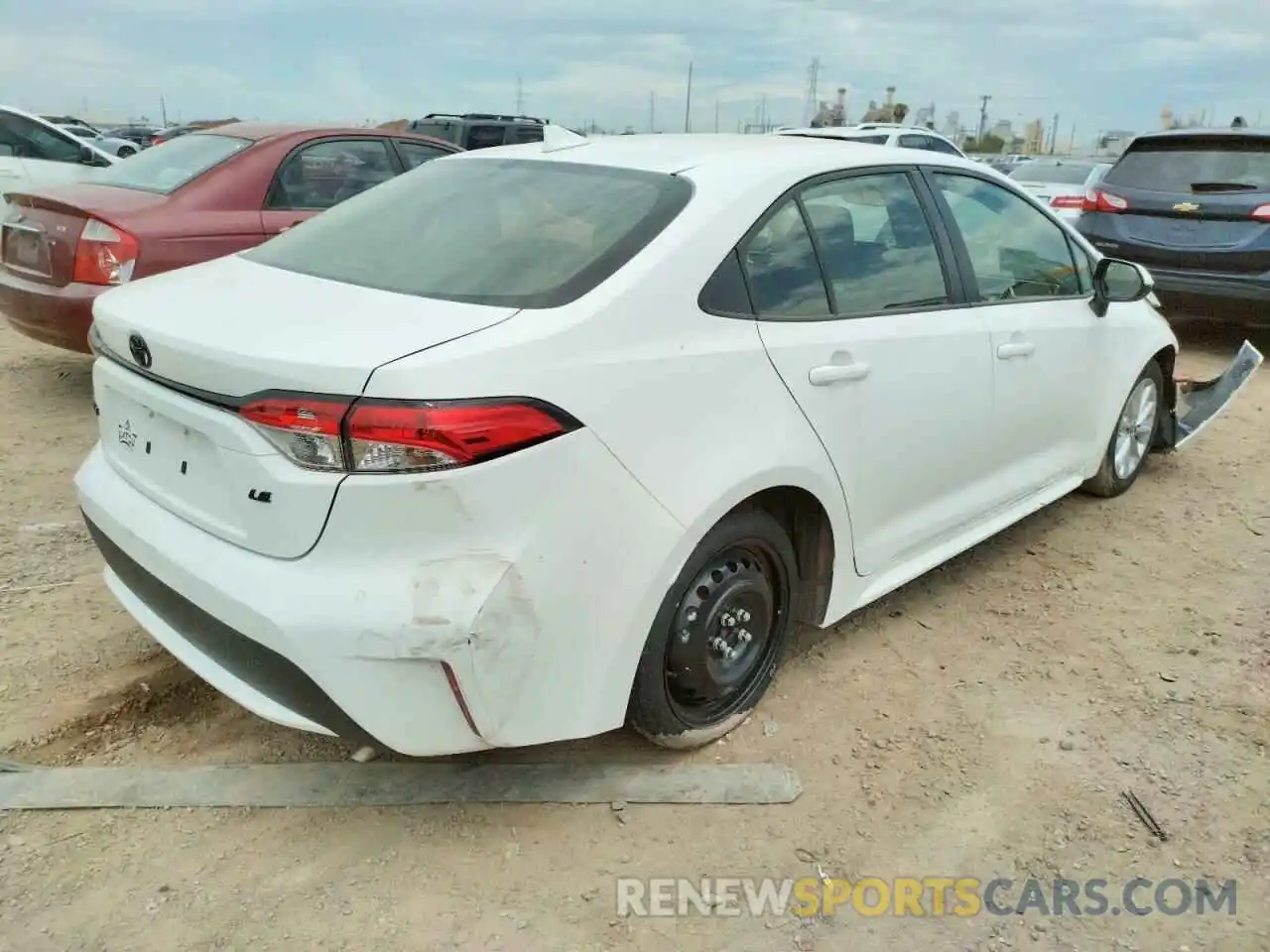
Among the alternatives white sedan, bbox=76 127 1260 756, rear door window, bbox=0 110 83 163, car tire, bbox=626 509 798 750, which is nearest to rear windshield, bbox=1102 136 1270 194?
white sedan, bbox=76 127 1260 756

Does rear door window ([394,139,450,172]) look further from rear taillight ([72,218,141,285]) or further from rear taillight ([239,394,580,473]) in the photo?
rear taillight ([239,394,580,473])

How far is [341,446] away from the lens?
6.41 feet

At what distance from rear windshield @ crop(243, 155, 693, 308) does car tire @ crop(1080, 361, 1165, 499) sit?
2782 millimetres

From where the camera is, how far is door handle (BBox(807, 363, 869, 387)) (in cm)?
263

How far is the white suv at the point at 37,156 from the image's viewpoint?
8.35 meters

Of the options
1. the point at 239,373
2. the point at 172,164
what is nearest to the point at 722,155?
the point at 239,373

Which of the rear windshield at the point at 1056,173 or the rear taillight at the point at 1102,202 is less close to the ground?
the rear taillight at the point at 1102,202

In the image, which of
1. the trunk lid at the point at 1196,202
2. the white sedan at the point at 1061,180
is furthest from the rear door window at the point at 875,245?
the white sedan at the point at 1061,180

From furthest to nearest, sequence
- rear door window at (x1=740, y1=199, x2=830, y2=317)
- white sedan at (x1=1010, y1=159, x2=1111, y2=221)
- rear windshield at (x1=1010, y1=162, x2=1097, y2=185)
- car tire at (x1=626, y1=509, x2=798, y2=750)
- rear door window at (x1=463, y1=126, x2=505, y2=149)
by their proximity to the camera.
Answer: rear door window at (x1=463, y1=126, x2=505, y2=149) < rear windshield at (x1=1010, y1=162, x2=1097, y2=185) < white sedan at (x1=1010, y1=159, x2=1111, y2=221) < rear door window at (x1=740, y1=199, x2=830, y2=317) < car tire at (x1=626, y1=509, x2=798, y2=750)

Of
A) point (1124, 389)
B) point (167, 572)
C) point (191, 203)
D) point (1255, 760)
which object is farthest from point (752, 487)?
A: point (191, 203)

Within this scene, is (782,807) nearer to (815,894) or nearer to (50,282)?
(815,894)

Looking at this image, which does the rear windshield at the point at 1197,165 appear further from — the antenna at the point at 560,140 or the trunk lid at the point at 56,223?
the trunk lid at the point at 56,223

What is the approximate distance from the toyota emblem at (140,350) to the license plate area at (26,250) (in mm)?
3307

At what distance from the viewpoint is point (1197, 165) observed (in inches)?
289
